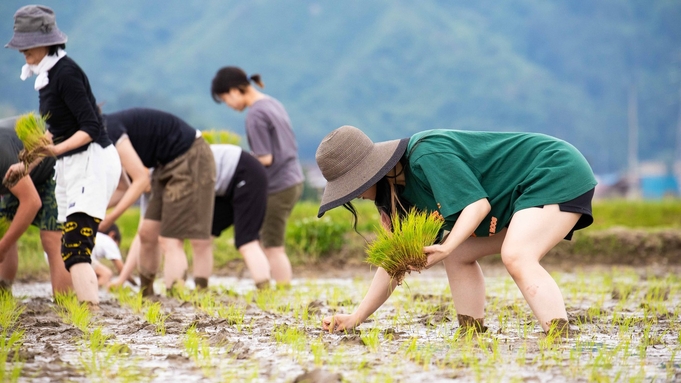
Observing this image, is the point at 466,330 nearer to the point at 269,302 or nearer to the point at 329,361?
the point at 329,361

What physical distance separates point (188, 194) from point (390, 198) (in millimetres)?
2661

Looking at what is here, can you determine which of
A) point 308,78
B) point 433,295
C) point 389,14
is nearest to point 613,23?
point 389,14

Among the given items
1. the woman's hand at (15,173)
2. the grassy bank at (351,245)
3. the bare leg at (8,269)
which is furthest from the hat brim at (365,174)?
the grassy bank at (351,245)

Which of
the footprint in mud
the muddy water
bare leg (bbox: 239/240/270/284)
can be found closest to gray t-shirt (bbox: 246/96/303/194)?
bare leg (bbox: 239/240/270/284)

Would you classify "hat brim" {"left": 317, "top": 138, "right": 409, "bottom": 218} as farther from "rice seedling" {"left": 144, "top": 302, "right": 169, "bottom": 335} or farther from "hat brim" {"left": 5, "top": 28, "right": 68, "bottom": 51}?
"hat brim" {"left": 5, "top": 28, "right": 68, "bottom": 51}

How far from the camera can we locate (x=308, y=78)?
12788 centimetres

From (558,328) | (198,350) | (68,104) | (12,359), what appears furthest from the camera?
(68,104)

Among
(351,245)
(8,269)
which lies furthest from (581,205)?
(351,245)

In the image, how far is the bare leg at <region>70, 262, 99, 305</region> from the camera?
518cm

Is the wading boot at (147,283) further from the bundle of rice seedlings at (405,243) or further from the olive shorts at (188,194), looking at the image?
the bundle of rice seedlings at (405,243)

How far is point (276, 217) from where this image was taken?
7.44 meters

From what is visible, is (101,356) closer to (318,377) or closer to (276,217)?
(318,377)

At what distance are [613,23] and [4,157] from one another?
539ft

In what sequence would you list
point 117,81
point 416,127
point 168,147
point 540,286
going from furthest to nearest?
point 117,81
point 416,127
point 168,147
point 540,286
